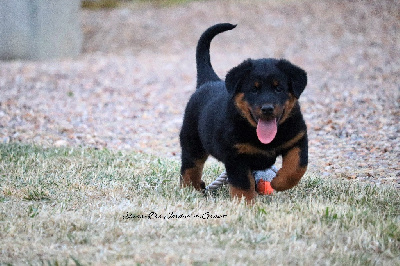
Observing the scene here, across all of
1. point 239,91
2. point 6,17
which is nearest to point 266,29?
point 6,17

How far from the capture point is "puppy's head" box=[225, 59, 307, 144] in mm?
4430

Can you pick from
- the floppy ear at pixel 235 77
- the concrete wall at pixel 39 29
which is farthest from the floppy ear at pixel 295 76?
the concrete wall at pixel 39 29

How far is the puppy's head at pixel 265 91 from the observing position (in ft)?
14.5

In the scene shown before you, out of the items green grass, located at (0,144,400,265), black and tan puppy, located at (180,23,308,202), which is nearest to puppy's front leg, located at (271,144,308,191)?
black and tan puppy, located at (180,23,308,202)

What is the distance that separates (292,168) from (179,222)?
3.30 ft

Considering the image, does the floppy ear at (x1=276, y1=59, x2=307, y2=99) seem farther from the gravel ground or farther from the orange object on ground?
the gravel ground

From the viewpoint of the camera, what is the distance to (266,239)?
3.87 m

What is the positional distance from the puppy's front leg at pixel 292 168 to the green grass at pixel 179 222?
0.60ft

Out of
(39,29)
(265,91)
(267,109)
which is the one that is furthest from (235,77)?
(39,29)

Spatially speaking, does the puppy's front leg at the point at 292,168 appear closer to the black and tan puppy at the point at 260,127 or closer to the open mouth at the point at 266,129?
the black and tan puppy at the point at 260,127

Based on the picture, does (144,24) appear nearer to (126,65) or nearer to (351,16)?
(126,65)

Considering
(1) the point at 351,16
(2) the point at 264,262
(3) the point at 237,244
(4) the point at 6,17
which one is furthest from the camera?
(1) the point at 351,16

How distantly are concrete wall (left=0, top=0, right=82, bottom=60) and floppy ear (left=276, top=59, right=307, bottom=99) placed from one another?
11.9m

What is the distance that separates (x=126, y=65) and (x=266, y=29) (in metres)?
5.22
